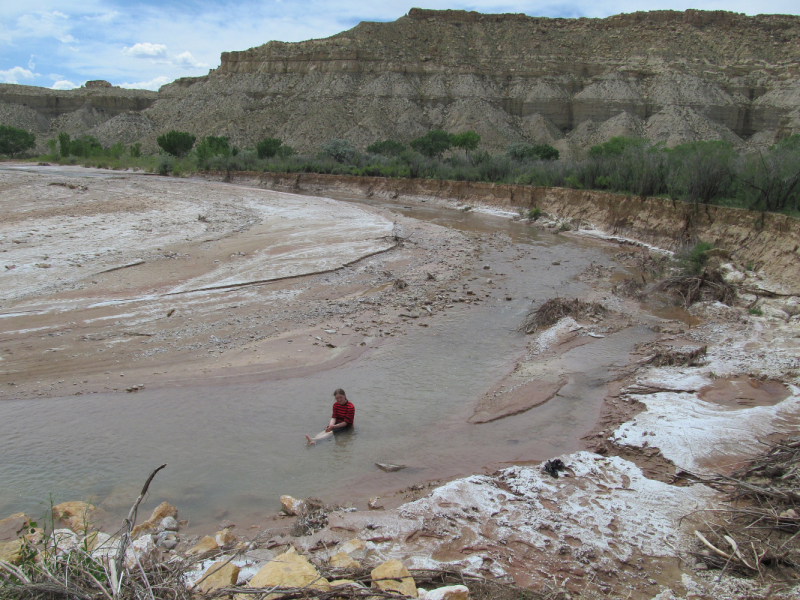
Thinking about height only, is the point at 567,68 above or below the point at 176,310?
above

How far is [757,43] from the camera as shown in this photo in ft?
213

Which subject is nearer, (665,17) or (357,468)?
(357,468)

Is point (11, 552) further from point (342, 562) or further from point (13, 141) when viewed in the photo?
point (13, 141)

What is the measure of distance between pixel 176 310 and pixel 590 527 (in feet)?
27.3

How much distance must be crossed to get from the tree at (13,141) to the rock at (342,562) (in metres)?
75.2

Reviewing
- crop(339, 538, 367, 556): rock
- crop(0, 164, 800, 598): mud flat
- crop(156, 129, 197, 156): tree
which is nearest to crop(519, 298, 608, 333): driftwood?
crop(0, 164, 800, 598): mud flat

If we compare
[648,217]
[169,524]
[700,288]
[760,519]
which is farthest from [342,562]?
[648,217]

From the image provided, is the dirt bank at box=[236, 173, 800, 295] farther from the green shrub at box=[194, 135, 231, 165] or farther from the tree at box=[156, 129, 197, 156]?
the tree at box=[156, 129, 197, 156]

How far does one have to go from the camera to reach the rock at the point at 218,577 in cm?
330

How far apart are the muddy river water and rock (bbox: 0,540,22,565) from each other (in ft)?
3.07

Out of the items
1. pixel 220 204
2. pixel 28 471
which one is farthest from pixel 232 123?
pixel 28 471

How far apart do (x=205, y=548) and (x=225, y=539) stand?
16cm

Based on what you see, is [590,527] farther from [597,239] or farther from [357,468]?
[597,239]

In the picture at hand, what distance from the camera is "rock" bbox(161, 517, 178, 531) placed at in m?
4.42
